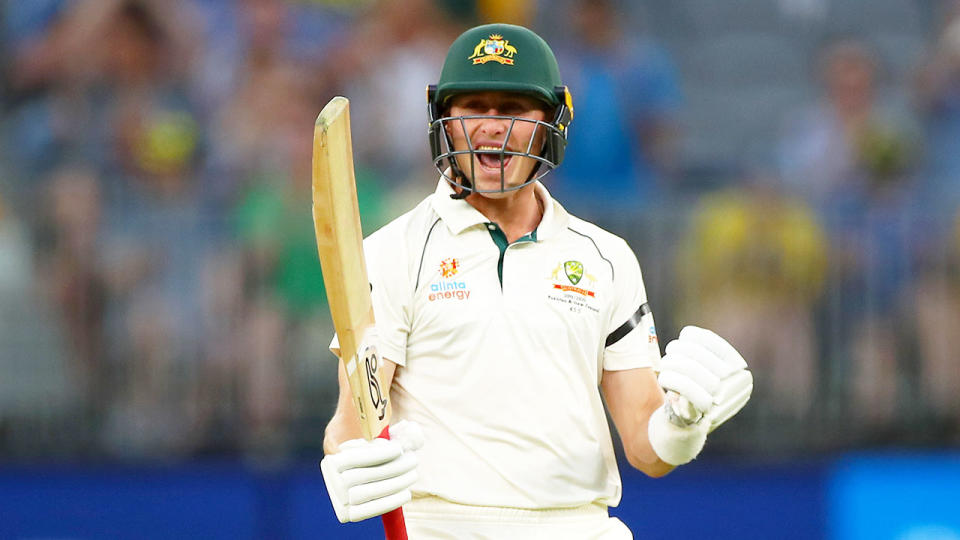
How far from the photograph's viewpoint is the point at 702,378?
3.73 m

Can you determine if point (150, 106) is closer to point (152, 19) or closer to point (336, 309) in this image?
point (152, 19)

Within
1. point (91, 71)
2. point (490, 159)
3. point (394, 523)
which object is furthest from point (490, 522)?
point (91, 71)

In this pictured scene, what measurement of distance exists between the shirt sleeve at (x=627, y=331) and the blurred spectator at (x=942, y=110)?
490cm

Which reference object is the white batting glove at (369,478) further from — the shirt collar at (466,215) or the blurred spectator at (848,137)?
the blurred spectator at (848,137)

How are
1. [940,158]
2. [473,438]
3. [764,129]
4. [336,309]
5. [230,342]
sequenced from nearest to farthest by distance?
[336,309] → [473,438] → [230,342] → [940,158] → [764,129]

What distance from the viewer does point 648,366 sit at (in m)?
4.21

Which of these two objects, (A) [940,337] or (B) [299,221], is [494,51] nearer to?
(B) [299,221]

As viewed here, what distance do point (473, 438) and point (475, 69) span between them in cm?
97

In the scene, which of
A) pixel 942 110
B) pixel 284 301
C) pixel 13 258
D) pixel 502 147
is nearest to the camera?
pixel 502 147

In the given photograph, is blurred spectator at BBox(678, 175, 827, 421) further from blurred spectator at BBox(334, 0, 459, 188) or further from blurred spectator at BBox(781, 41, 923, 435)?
blurred spectator at BBox(334, 0, 459, 188)

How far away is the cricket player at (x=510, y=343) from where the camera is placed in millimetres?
3932

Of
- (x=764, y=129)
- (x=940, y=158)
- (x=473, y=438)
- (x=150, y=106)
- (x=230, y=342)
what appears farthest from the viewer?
(x=764, y=129)

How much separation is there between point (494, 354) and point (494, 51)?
2.64ft

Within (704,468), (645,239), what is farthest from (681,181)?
(704,468)
